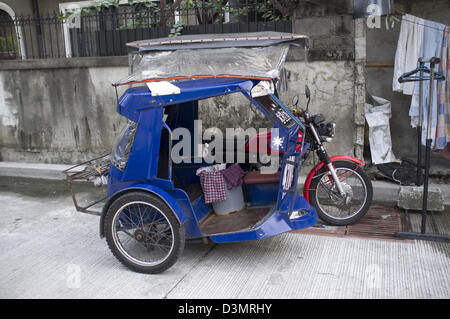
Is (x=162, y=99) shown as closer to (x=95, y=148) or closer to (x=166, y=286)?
(x=166, y=286)

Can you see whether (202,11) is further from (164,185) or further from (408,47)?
(164,185)

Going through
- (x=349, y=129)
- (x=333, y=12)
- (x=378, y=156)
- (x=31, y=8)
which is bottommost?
(x=378, y=156)

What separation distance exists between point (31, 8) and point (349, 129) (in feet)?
31.0

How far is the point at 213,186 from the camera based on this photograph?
462cm

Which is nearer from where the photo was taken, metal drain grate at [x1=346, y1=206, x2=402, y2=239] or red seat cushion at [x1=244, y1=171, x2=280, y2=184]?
red seat cushion at [x1=244, y1=171, x2=280, y2=184]

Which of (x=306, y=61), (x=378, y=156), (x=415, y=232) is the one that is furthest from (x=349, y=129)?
(x=415, y=232)

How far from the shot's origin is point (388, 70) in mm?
7449

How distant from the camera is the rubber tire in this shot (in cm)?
404

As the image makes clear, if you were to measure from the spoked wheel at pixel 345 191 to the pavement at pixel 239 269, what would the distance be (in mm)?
367

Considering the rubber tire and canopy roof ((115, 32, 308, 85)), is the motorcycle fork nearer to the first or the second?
canopy roof ((115, 32, 308, 85))

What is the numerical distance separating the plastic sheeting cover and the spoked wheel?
1.64m

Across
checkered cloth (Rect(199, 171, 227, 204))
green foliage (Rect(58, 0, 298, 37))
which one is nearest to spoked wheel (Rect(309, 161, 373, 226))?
checkered cloth (Rect(199, 171, 227, 204))

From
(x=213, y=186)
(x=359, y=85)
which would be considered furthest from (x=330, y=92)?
(x=213, y=186)

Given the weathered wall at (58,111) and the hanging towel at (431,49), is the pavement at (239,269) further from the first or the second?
the weathered wall at (58,111)
